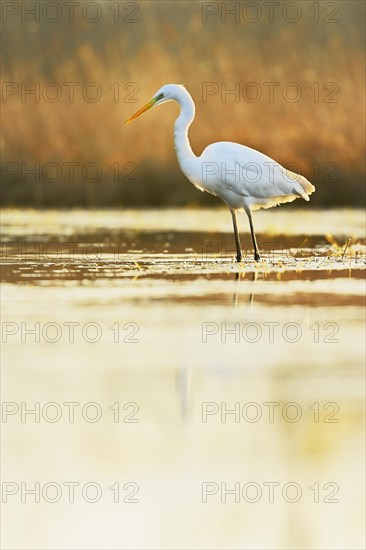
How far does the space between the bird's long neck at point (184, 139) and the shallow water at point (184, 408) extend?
145cm

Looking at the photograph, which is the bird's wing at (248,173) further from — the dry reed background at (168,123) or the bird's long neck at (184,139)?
the dry reed background at (168,123)

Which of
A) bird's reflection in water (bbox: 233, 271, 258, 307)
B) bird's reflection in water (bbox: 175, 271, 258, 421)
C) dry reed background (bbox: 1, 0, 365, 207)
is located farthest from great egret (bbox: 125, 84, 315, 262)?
dry reed background (bbox: 1, 0, 365, 207)

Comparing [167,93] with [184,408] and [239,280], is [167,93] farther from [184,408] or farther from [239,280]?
[184,408]

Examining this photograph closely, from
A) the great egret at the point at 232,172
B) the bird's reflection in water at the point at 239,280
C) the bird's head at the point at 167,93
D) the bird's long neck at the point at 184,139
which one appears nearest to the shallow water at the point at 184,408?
the bird's reflection in water at the point at 239,280

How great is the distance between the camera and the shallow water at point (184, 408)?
190 inches

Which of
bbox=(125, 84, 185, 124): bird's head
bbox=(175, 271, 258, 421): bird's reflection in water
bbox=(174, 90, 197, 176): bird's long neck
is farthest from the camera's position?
bbox=(125, 84, 185, 124): bird's head

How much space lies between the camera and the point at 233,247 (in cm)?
1534

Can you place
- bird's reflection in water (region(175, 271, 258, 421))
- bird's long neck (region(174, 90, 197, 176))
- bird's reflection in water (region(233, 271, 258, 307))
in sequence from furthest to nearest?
bird's long neck (region(174, 90, 197, 176)), bird's reflection in water (region(233, 271, 258, 307)), bird's reflection in water (region(175, 271, 258, 421))

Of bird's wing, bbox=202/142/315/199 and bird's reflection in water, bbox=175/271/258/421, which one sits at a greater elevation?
bird's wing, bbox=202/142/315/199

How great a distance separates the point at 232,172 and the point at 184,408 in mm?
6970

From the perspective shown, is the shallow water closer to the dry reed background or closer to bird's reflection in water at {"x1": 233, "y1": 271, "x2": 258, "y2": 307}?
bird's reflection in water at {"x1": 233, "y1": 271, "x2": 258, "y2": 307}

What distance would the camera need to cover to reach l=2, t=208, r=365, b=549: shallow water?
4.82 metres

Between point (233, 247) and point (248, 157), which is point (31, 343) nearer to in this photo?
point (248, 157)

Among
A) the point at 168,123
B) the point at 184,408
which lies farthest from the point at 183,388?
the point at 168,123
